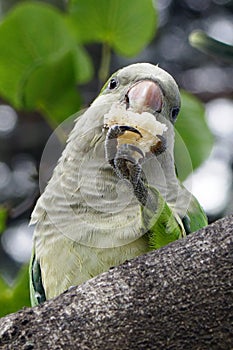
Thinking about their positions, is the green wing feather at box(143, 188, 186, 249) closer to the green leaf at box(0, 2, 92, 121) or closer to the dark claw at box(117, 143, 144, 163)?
the dark claw at box(117, 143, 144, 163)

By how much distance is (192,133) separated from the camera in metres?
2.30

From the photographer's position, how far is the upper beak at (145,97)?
6.35ft

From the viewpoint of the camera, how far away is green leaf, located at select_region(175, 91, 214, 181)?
2275mm

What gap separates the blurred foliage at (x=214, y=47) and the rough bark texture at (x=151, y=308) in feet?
1.70

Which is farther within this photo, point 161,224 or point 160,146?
point 160,146

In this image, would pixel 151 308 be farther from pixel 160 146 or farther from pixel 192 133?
pixel 192 133

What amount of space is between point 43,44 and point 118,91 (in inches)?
17.4

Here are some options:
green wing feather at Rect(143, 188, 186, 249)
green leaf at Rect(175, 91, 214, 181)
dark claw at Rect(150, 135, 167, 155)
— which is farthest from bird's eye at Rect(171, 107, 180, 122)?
green wing feather at Rect(143, 188, 186, 249)

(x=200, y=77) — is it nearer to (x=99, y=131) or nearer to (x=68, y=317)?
(x=99, y=131)

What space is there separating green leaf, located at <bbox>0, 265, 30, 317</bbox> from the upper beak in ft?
2.06

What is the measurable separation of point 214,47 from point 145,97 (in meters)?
0.31

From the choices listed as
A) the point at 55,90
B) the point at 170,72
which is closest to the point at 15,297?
the point at 55,90

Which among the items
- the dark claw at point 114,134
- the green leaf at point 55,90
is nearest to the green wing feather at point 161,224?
the dark claw at point 114,134

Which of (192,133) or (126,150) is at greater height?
(126,150)
